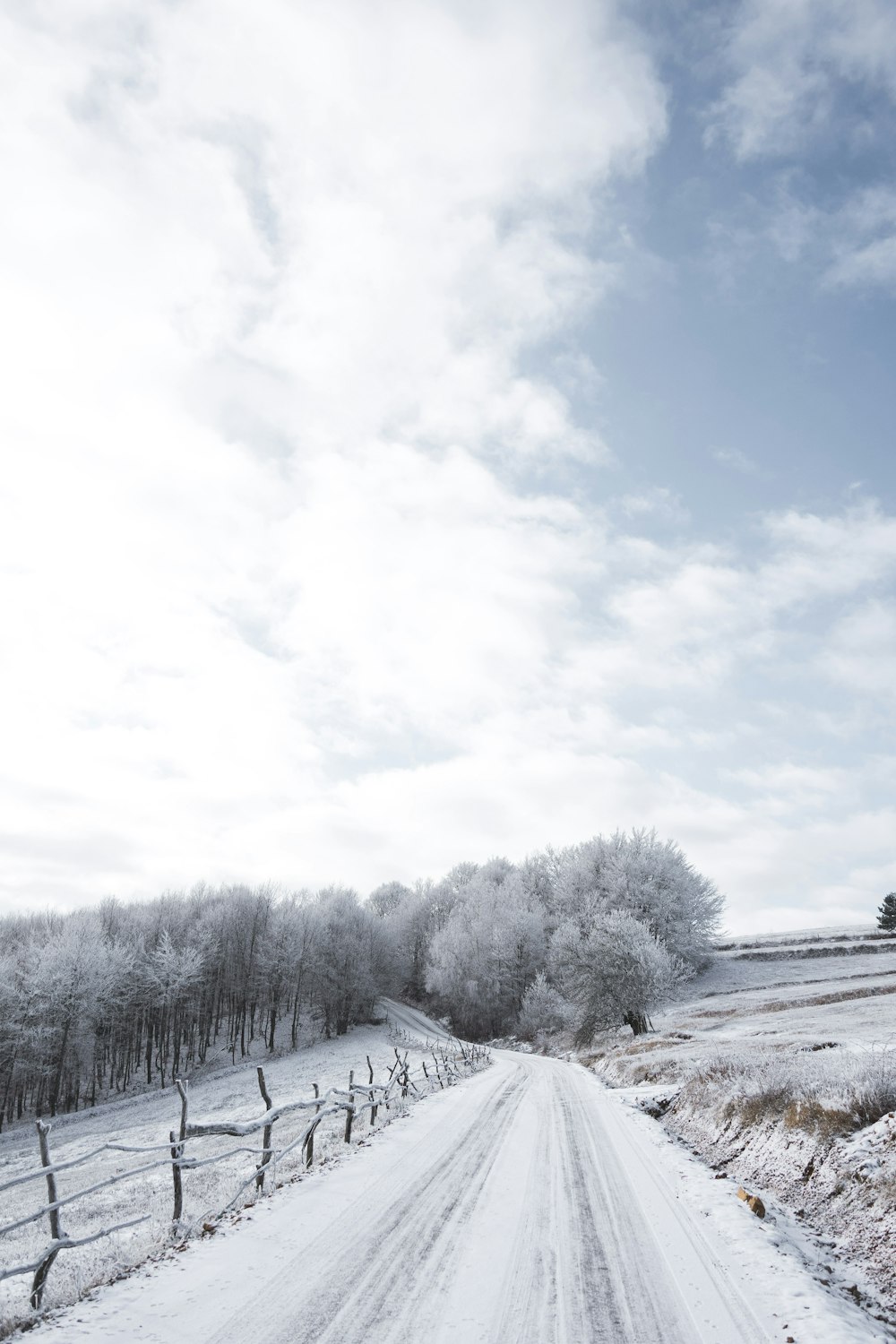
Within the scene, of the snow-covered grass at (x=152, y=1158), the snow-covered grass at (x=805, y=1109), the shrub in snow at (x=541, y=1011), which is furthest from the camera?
the shrub in snow at (x=541, y=1011)

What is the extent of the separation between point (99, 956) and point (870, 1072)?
61180 mm

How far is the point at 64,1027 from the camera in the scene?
2052 inches

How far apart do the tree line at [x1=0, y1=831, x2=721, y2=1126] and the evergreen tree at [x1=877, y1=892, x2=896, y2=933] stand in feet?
67.5

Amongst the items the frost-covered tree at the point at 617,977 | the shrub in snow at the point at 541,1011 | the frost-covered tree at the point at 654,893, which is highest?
the frost-covered tree at the point at 654,893

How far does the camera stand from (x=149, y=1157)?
98.4 feet

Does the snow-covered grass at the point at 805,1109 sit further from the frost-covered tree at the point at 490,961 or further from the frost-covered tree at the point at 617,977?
the frost-covered tree at the point at 490,961

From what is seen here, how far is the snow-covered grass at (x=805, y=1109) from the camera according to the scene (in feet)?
28.0

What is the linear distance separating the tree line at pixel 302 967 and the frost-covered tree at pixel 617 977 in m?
0.12

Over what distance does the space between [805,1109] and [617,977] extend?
3427 cm

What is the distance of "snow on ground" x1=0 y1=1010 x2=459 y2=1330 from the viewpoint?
8508mm

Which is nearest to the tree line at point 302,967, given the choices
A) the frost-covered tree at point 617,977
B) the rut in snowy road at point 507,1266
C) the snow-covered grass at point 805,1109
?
the frost-covered tree at point 617,977

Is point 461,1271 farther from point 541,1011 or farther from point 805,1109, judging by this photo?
point 541,1011

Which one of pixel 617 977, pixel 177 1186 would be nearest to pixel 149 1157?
pixel 177 1186

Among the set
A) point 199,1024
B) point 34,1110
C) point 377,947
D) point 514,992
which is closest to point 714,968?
point 514,992
